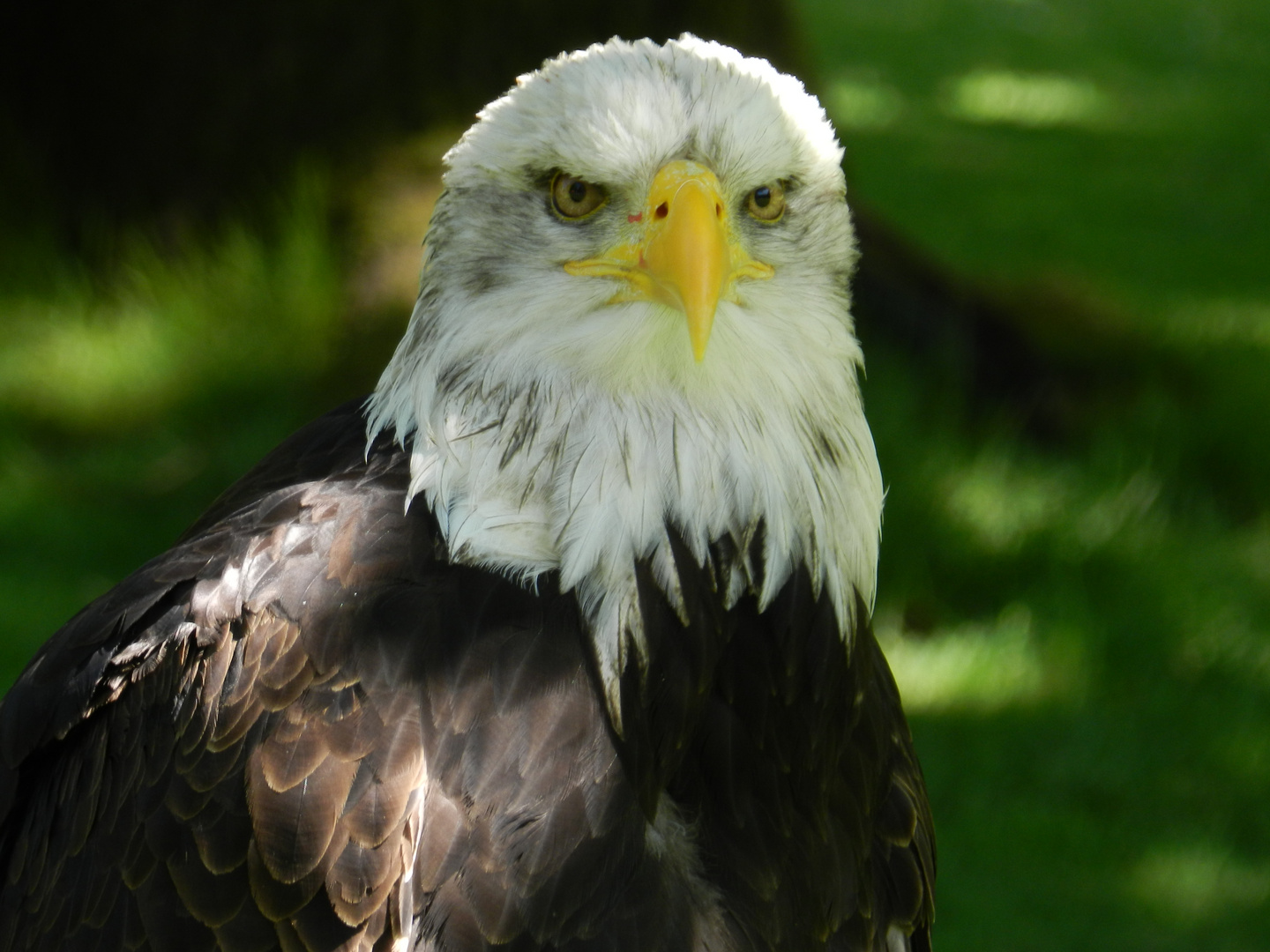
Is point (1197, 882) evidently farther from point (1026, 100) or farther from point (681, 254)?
point (1026, 100)

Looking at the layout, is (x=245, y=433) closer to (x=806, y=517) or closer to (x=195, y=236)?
(x=195, y=236)

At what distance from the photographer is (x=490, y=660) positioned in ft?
7.20

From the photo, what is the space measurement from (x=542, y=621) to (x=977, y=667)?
291 cm

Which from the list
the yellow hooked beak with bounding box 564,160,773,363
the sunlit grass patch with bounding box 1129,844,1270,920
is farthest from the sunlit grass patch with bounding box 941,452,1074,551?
the yellow hooked beak with bounding box 564,160,773,363

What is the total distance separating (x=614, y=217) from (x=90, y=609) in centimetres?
111

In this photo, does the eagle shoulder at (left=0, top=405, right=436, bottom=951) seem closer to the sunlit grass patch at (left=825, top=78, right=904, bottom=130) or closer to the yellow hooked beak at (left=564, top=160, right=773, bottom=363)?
the yellow hooked beak at (left=564, top=160, right=773, bottom=363)

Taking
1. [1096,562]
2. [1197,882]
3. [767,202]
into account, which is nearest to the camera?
[767,202]

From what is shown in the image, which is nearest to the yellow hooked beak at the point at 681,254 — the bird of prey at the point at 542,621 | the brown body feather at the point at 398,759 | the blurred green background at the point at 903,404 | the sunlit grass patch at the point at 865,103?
the bird of prey at the point at 542,621

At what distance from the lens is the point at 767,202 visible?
2428 mm

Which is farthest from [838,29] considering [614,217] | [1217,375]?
[614,217]

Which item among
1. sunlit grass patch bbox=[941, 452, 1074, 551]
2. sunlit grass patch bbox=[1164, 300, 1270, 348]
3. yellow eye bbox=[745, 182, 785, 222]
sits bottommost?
sunlit grass patch bbox=[1164, 300, 1270, 348]

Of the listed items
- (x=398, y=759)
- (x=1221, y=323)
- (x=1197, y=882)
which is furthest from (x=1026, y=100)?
(x=398, y=759)

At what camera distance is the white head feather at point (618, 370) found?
88.6 inches

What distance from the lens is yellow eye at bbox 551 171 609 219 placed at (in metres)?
2.33
